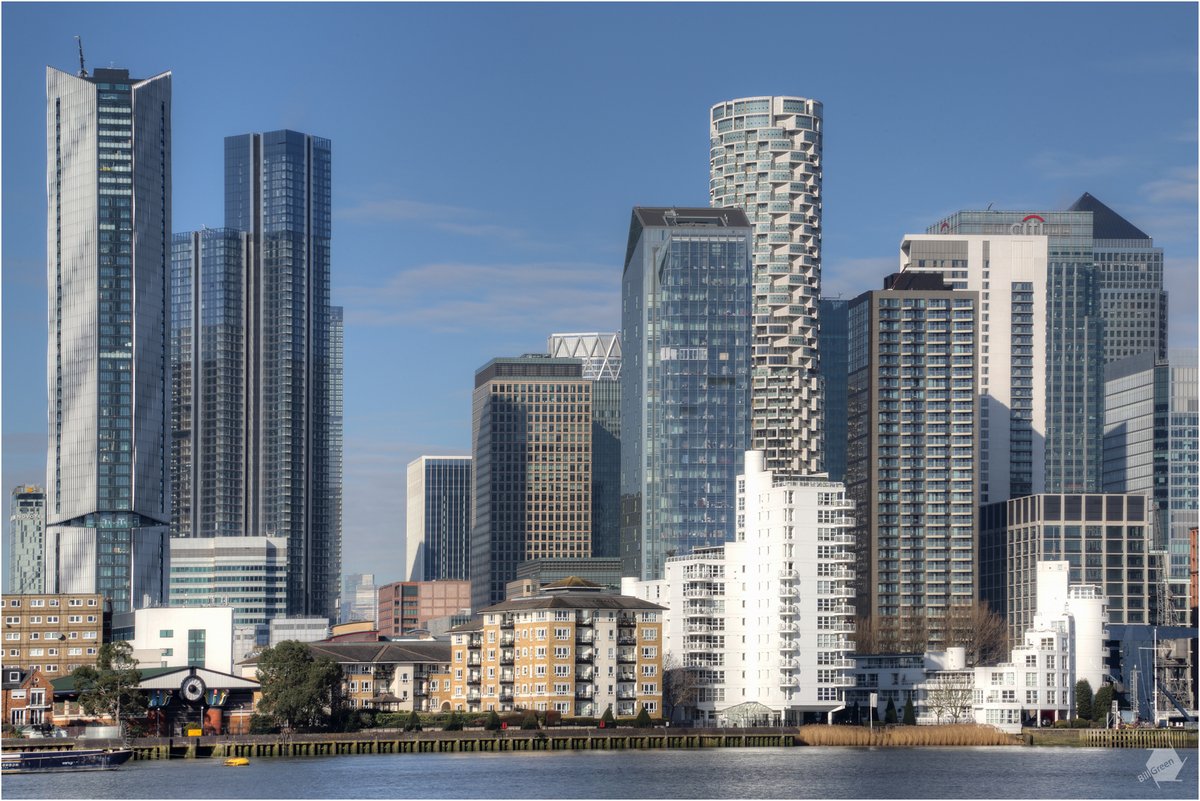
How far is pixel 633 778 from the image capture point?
538 ft

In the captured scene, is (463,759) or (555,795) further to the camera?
(463,759)

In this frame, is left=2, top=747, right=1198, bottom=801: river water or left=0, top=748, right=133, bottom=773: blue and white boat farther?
left=0, top=748, right=133, bottom=773: blue and white boat

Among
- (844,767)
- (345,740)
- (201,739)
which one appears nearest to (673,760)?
(844,767)

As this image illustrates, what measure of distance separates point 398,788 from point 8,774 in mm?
39829

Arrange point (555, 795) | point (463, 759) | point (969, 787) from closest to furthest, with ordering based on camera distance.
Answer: point (555, 795), point (969, 787), point (463, 759)

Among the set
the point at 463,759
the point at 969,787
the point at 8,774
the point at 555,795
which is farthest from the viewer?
the point at 463,759

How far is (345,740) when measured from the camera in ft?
655

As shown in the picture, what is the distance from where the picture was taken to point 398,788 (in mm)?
154125

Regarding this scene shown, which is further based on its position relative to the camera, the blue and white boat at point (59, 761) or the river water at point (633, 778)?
the blue and white boat at point (59, 761)

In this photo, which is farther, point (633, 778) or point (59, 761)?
point (59, 761)

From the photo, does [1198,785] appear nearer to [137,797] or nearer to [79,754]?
[137,797]

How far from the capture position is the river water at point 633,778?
152m

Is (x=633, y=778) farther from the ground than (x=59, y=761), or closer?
farther from the ground

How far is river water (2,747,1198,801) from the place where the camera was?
15200cm
